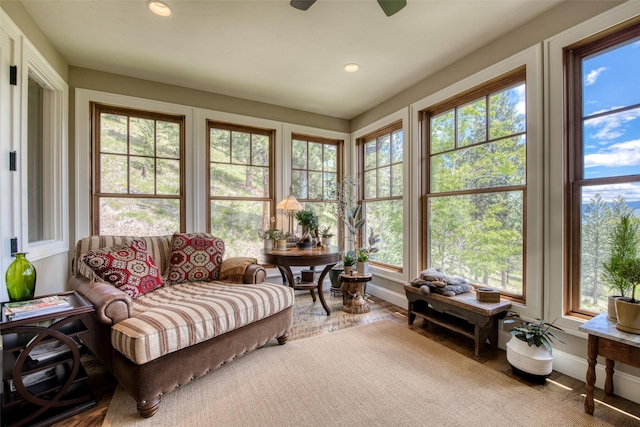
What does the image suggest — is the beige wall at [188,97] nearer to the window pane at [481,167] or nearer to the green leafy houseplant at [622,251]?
the window pane at [481,167]

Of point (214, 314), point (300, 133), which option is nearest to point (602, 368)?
point (214, 314)

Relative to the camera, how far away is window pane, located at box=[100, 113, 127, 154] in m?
3.03

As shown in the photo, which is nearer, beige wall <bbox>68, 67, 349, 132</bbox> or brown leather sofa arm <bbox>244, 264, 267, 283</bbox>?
brown leather sofa arm <bbox>244, 264, 267, 283</bbox>

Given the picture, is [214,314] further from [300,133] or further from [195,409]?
[300,133]

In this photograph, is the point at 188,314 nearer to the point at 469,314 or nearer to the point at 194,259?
the point at 194,259

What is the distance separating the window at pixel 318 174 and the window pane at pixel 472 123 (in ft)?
6.27

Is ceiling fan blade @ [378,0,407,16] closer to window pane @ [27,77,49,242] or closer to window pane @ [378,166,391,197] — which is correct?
window pane @ [378,166,391,197]

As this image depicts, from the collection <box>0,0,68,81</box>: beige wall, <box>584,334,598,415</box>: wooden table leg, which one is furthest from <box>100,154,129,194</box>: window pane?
<box>584,334,598,415</box>: wooden table leg

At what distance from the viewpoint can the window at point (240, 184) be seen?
3574 mm

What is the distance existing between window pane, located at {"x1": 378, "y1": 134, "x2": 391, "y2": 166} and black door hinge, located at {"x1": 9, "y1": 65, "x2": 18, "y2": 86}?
353cm

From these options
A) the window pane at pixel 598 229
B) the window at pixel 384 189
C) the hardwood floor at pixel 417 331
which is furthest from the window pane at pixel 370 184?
the window pane at pixel 598 229

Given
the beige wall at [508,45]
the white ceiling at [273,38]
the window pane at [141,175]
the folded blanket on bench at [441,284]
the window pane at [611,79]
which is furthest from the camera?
the window pane at [141,175]

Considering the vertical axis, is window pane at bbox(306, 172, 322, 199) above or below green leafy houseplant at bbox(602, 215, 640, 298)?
above

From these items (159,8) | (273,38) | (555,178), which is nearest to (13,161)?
(159,8)
